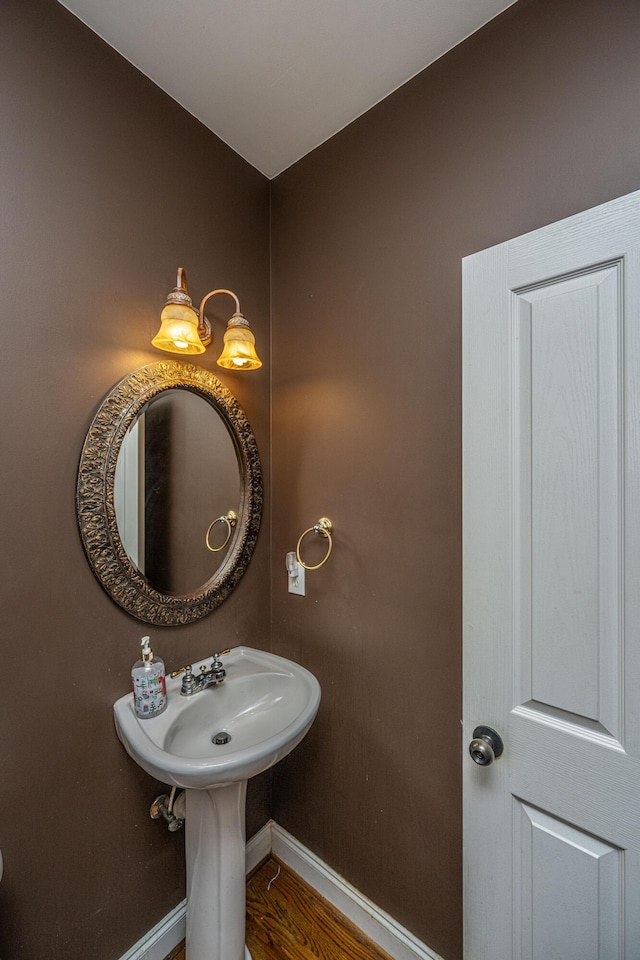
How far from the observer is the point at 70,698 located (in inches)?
41.9

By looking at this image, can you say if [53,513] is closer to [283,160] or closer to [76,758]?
[76,758]

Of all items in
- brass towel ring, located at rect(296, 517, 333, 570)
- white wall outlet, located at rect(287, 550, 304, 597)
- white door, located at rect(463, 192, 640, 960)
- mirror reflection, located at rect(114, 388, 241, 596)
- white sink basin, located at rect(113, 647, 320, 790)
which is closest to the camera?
white door, located at rect(463, 192, 640, 960)

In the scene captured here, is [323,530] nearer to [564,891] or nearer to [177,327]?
[177,327]

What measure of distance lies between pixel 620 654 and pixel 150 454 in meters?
1.23

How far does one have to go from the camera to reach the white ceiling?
1.05m

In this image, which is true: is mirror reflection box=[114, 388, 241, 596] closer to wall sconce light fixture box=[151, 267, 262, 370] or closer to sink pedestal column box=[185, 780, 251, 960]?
wall sconce light fixture box=[151, 267, 262, 370]

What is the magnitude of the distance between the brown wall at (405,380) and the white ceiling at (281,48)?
0.06 m

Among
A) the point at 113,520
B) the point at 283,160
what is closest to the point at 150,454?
the point at 113,520

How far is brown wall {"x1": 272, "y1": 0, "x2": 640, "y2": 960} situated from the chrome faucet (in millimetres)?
340

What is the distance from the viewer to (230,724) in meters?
1.29

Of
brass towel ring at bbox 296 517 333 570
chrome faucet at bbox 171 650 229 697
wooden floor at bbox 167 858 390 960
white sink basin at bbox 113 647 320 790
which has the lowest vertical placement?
wooden floor at bbox 167 858 390 960

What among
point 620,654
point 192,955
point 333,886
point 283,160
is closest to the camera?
point 620,654

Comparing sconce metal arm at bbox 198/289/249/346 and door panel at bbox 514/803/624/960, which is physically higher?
sconce metal arm at bbox 198/289/249/346

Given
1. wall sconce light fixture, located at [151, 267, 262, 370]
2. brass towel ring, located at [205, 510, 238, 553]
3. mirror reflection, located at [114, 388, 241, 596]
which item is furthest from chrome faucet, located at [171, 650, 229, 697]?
wall sconce light fixture, located at [151, 267, 262, 370]
